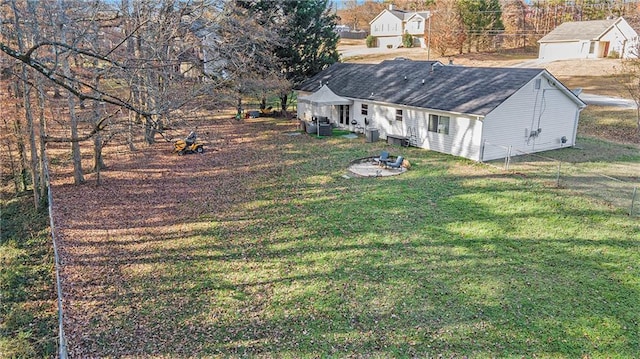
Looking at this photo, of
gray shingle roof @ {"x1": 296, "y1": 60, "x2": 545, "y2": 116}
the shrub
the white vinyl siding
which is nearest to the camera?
the white vinyl siding

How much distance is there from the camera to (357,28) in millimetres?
85812

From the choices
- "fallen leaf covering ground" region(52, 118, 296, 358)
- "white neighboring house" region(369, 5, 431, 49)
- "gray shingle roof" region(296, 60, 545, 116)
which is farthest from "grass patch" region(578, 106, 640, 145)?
"white neighboring house" region(369, 5, 431, 49)

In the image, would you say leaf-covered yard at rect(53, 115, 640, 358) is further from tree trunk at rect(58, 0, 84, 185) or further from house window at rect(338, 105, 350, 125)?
house window at rect(338, 105, 350, 125)

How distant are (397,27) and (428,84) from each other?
152 ft

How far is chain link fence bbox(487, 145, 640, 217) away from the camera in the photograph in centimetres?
1378

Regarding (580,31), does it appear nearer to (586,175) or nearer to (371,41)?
(371,41)

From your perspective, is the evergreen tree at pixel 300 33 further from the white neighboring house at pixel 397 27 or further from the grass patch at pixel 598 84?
the white neighboring house at pixel 397 27

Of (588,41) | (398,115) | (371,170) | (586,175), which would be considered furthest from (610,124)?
(588,41)

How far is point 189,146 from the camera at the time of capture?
69.4 feet

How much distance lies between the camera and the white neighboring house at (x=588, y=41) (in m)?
44.5

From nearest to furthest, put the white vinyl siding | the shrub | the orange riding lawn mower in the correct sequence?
the white vinyl siding
the orange riding lawn mower
the shrub

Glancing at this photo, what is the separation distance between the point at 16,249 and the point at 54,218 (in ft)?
4.27

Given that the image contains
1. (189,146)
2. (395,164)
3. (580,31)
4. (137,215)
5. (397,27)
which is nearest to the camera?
(137,215)

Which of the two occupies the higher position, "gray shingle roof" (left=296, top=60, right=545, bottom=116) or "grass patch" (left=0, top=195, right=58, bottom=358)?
"gray shingle roof" (left=296, top=60, right=545, bottom=116)
